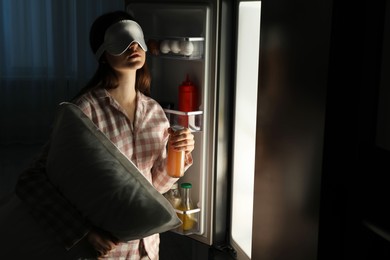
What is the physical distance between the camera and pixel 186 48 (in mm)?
1988

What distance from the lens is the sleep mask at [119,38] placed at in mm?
1629

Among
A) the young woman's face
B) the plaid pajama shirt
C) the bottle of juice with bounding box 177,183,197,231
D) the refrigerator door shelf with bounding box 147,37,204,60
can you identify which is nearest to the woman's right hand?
the plaid pajama shirt

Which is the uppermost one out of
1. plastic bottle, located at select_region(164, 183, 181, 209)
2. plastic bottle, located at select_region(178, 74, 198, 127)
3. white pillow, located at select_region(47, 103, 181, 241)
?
plastic bottle, located at select_region(178, 74, 198, 127)

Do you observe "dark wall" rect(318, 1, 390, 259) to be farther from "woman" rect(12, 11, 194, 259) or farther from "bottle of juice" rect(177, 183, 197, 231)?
"bottle of juice" rect(177, 183, 197, 231)

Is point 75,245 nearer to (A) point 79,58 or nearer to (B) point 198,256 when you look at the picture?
(B) point 198,256

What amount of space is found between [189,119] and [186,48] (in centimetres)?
28

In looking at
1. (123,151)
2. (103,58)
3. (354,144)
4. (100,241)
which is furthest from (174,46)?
(354,144)

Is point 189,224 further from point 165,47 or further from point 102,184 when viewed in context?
point 102,184

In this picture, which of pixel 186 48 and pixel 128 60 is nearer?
pixel 128 60

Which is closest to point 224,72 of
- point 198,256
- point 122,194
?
point 122,194

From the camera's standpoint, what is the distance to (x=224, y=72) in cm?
200

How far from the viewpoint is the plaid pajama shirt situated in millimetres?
1479

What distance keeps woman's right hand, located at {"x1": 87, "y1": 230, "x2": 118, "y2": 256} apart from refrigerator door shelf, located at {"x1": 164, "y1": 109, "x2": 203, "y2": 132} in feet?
2.21

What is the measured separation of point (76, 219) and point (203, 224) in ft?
2.53
